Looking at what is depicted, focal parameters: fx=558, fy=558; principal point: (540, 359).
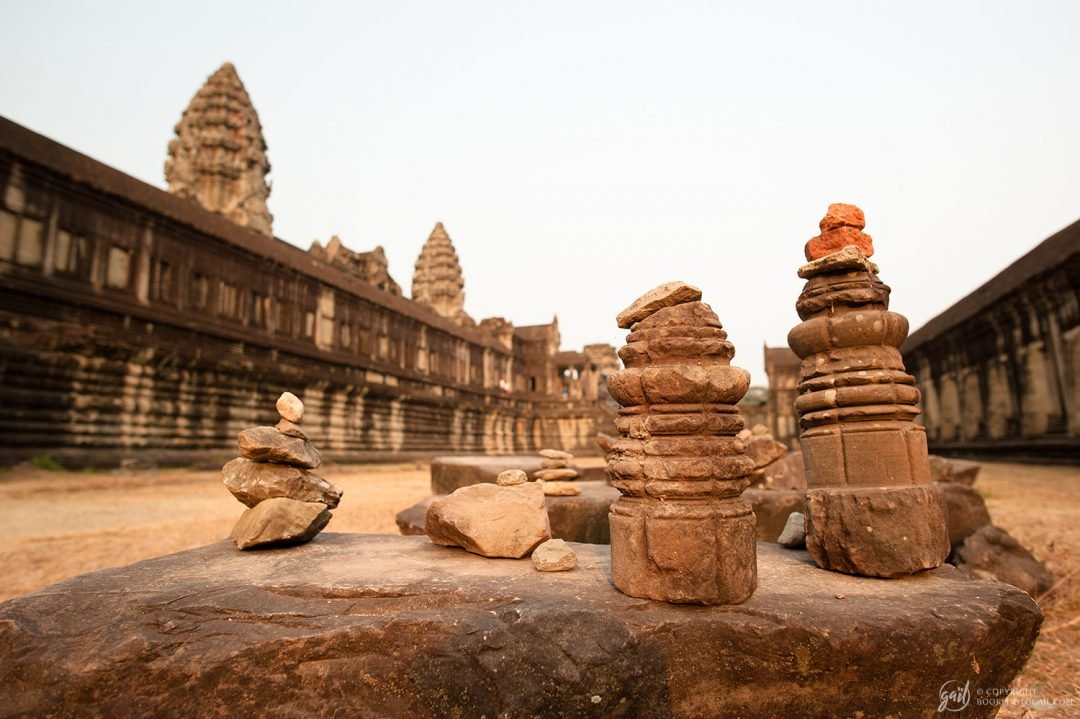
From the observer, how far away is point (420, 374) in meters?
26.2

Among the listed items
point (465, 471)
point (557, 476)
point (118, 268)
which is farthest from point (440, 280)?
point (557, 476)

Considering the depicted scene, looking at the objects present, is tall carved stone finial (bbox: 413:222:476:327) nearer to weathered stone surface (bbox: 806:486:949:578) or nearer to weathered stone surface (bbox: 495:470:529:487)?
weathered stone surface (bbox: 495:470:529:487)

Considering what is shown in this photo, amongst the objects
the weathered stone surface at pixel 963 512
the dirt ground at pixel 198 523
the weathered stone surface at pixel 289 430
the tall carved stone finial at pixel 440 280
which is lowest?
the dirt ground at pixel 198 523

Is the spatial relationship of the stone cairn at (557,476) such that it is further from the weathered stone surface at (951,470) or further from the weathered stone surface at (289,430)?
the weathered stone surface at (951,470)

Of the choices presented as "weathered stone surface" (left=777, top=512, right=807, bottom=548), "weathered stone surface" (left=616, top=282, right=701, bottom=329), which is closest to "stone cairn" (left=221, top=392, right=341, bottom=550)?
"weathered stone surface" (left=616, top=282, right=701, bottom=329)

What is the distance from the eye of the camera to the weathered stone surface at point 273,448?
385 centimetres

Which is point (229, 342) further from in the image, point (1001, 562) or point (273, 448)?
point (1001, 562)

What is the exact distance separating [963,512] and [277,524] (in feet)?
22.2

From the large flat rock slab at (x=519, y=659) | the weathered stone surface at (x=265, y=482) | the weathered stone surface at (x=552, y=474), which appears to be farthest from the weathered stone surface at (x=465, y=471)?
the large flat rock slab at (x=519, y=659)

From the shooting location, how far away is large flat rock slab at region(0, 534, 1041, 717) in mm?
2115

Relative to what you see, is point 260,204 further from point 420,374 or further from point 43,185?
point 43,185

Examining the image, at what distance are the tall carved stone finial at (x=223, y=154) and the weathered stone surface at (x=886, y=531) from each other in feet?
104

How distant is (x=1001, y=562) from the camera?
5.16 m

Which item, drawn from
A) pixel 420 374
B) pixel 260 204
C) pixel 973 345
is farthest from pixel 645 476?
pixel 260 204
